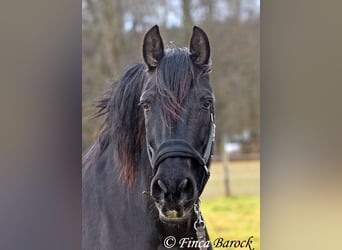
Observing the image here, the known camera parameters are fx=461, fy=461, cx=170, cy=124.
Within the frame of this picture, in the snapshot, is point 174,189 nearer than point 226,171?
Yes

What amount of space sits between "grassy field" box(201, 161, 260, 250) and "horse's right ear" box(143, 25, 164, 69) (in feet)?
1.42

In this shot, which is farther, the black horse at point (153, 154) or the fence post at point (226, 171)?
the fence post at point (226, 171)

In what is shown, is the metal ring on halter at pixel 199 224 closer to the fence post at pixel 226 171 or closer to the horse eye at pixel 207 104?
the fence post at pixel 226 171

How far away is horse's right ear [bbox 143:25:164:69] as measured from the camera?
163 cm

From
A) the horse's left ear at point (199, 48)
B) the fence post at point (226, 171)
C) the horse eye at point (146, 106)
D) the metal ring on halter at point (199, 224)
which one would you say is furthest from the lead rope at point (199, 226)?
the horse's left ear at point (199, 48)

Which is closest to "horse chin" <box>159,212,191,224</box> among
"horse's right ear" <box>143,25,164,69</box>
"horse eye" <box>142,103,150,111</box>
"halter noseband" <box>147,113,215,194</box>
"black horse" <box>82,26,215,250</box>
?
"black horse" <box>82,26,215,250</box>

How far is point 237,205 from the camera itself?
174 cm

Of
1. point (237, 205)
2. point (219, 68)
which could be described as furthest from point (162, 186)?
point (219, 68)

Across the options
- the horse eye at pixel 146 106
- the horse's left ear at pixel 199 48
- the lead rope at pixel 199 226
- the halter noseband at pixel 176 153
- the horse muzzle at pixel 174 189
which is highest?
the horse's left ear at pixel 199 48

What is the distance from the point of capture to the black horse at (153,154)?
1.60 m

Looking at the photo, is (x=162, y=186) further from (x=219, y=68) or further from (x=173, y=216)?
(x=219, y=68)

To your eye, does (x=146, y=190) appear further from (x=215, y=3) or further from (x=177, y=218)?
(x=215, y=3)

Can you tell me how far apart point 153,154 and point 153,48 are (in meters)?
0.38
